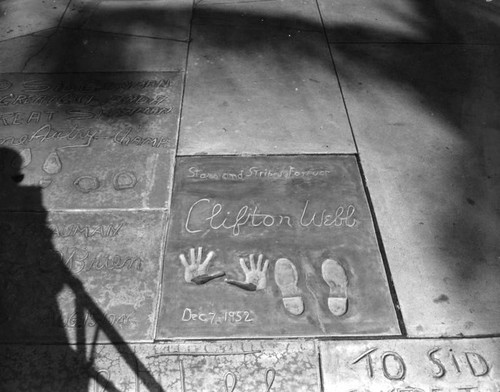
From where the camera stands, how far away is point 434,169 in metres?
3.84

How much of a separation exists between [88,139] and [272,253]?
6.17 ft

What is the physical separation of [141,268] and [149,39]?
2971mm

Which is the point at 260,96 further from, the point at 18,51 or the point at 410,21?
the point at 18,51

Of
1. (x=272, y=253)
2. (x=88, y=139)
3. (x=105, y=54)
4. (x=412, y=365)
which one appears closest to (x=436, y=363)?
(x=412, y=365)

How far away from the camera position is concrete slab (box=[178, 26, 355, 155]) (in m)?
4.01

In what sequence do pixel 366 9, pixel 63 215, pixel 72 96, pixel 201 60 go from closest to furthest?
pixel 63 215
pixel 72 96
pixel 201 60
pixel 366 9

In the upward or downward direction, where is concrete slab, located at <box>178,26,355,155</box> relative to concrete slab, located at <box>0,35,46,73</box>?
upward

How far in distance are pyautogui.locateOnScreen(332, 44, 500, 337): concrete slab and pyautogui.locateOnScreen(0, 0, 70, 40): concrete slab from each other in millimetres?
3198

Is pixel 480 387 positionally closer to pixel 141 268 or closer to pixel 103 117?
pixel 141 268

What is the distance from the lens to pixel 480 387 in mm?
2631

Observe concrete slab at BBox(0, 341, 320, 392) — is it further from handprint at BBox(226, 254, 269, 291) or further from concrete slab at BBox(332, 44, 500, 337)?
concrete slab at BBox(332, 44, 500, 337)

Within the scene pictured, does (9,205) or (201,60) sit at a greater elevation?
(201,60)

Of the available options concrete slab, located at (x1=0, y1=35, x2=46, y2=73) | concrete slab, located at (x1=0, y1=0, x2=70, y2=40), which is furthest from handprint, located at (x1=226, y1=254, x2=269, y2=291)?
concrete slab, located at (x1=0, y1=0, x2=70, y2=40)

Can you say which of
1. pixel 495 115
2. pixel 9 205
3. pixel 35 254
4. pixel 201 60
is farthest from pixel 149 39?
pixel 495 115
